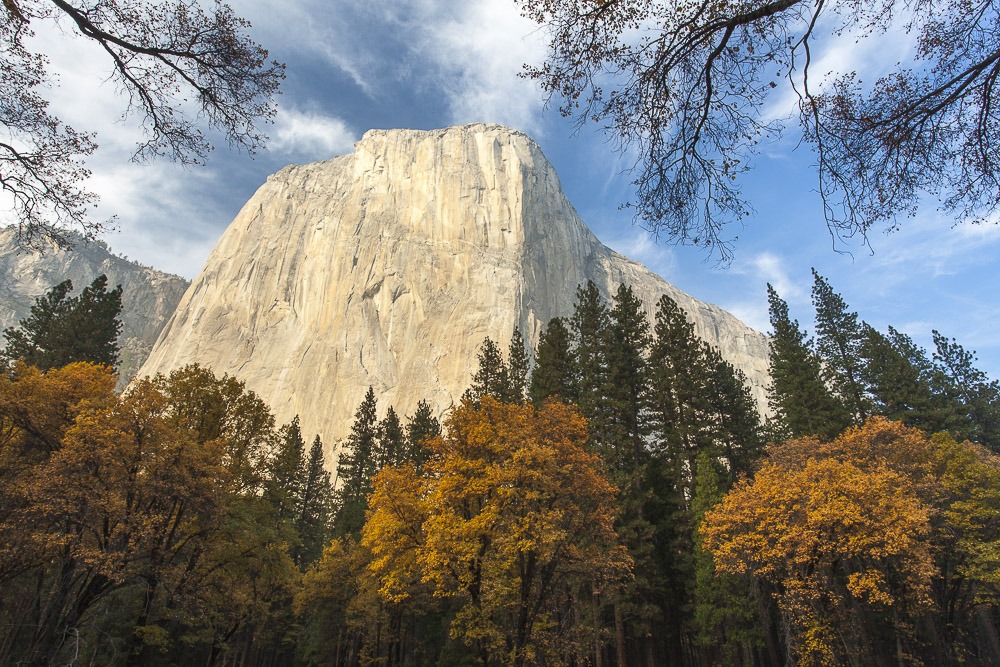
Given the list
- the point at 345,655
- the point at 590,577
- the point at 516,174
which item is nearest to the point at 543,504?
the point at 590,577

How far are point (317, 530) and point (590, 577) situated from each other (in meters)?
33.9

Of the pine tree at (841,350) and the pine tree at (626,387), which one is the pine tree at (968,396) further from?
the pine tree at (626,387)

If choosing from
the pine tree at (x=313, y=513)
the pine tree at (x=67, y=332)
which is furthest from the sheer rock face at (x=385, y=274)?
the pine tree at (x=67, y=332)

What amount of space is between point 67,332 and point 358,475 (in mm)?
22443

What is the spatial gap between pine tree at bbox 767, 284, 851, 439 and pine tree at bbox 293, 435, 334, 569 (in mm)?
34921

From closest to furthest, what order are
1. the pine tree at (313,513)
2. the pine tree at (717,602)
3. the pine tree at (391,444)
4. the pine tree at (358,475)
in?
1. the pine tree at (717,602)
2. the pine tree at (358,475)
3. the pine tree at (313,513)
4. the pine tree at (391,444)

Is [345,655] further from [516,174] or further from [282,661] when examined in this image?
[516,174]

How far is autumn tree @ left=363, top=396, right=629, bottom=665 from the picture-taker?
15.0 metres

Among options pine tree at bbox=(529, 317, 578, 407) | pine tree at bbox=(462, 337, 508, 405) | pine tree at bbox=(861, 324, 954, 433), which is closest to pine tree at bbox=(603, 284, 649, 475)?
pine tree at bbox=(529, 317, 578, 407)

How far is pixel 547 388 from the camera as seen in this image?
32812 mm

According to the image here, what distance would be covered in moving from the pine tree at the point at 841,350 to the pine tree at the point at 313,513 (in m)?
39.5

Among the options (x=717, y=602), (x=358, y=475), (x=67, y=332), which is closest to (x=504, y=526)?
(x=717, y=602)

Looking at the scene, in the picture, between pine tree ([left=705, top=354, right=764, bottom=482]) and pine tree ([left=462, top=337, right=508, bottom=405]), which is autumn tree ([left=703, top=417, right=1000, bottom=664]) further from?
pine tree ([left=462, top=337, right=508, bottom=405])

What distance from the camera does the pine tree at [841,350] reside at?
35.6 metres
